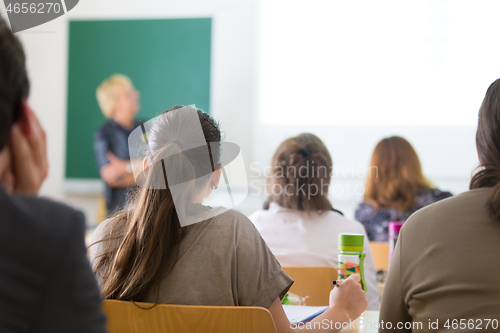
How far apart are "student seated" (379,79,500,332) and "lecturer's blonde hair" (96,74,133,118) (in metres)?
3.71

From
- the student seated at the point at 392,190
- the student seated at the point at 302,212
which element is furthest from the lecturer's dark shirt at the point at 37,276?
the student seated at the point at 392,190

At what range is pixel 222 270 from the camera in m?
0.96

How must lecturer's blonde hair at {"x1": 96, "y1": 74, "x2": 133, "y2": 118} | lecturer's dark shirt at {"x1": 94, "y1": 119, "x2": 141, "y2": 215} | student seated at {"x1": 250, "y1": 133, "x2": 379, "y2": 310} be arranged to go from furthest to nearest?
lecturer's blonde hair at {"x1": 96, "y1": 74, "x2": 133, "y2": 118}, lecturer's dark shirt at {"x1": 94, "y1": 119, "x2": 141, "y2": 215}, student seated at {"x1": 250, "y1": 133, "x2": 379, "y2": 310}

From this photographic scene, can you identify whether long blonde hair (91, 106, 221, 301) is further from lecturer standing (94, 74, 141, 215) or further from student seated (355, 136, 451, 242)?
lecturer standing (94, 74, 141, 215)

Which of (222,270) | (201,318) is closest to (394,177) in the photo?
(222,270)

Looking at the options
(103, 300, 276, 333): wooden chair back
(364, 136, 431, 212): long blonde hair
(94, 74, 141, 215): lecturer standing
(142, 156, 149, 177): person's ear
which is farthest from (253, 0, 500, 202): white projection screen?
(103, 300, 276, 333): wooden chair back

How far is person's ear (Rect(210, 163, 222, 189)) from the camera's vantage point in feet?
3.60

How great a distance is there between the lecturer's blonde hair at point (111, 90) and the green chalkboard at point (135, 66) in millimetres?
60

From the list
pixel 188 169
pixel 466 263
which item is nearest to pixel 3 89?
pixel 188 169

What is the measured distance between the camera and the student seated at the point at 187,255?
95cm

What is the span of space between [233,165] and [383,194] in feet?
4.11

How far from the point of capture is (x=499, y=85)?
93 centimetres

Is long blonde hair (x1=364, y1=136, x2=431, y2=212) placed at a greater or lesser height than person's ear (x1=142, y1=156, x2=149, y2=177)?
lesser

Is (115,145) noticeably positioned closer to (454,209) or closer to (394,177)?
(394,177)
